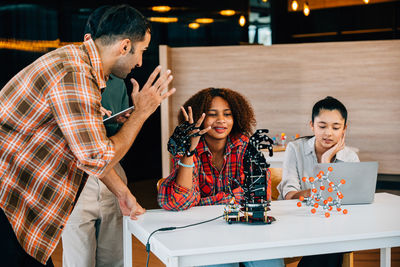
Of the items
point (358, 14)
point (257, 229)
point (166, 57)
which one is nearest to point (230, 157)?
point (257, 229)

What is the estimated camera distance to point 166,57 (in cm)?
473

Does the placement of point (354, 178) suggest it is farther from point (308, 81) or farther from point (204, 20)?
point (204, 20)

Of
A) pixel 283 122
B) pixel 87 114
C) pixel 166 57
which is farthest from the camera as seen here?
pixel 283 122

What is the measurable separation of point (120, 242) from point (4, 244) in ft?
3.22

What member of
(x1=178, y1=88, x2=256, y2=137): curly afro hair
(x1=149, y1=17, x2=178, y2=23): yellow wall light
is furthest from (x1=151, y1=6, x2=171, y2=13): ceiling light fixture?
(x1=178, y1=88, x2=256, y2=137): curly afro hair

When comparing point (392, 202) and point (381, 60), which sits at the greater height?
point (381, 60)

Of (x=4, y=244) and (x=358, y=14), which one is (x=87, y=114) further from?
(x=358, y=14)

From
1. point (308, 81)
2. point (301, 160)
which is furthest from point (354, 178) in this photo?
point (308, 81)

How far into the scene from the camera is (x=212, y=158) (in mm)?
2348

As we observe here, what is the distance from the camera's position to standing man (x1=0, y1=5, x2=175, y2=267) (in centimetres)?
151

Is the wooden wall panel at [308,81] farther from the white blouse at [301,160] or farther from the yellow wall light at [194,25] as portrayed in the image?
the white blouse at [301,160]

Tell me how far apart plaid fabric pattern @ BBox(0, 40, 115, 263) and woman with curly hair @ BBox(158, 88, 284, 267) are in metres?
0.56

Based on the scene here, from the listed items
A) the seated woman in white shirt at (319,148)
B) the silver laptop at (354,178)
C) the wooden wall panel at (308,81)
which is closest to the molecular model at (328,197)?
the silver laptop at (354,178)

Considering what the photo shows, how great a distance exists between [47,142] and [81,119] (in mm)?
164
